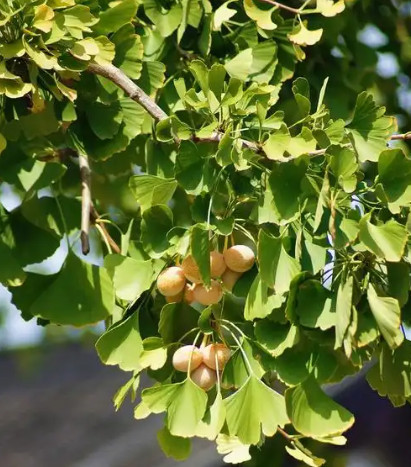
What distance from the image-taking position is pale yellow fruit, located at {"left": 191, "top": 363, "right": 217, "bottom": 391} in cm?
93

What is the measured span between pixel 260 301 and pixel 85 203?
0.36m

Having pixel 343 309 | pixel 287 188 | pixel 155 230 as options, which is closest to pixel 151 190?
pixel 155 230

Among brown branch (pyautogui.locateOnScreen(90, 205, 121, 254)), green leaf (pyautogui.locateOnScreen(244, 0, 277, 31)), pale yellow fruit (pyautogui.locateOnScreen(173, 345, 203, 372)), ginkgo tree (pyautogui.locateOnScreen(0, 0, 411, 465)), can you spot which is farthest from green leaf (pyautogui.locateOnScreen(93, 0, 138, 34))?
pale yellow fruit (pyautogui.locateOnScreen(173, 345, 203, 372))

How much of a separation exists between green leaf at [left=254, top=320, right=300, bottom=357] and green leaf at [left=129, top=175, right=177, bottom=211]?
17cm

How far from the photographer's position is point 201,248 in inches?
34.9

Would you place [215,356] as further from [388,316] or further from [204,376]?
[388,316]

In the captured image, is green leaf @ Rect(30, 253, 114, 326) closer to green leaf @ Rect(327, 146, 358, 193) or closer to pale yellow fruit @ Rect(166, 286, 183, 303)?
pale yellow fruit @ Rect(166, 286, 183, 303)

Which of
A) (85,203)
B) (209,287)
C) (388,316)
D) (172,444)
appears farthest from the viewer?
(85,203)

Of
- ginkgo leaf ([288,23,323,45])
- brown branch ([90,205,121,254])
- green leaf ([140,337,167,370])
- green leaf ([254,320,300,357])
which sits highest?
ginkgo leaf ([288,23,323,45])

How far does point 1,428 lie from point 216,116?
2.41m

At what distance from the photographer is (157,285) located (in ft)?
3.16

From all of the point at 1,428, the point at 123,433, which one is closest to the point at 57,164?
the point at 123,433

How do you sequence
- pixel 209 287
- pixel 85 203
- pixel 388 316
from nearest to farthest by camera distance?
1. pixel 388 316
2. pixel 209 287
3. pixel 85 203

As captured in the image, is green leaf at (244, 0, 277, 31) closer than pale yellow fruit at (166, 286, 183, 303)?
No
